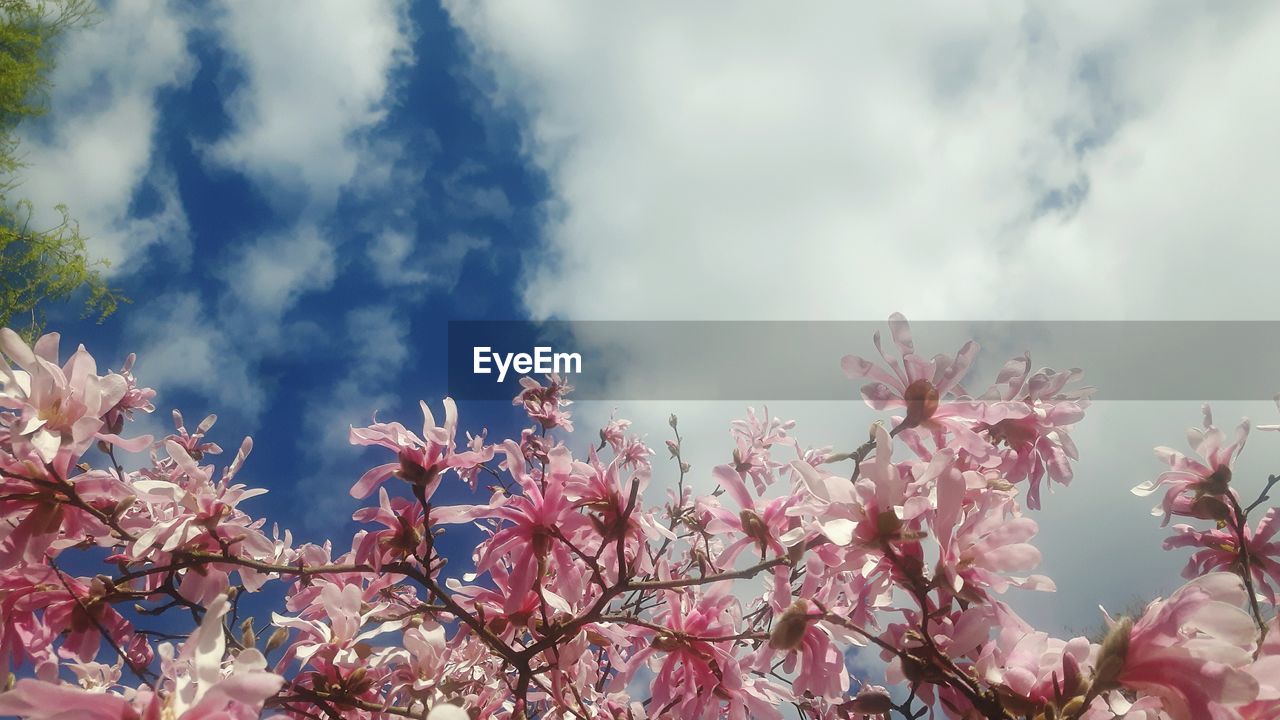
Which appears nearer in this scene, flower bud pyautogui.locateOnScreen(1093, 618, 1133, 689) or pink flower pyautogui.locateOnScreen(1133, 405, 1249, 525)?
flower bud pyautogui.locateOnScreen(1093, 618, 1133, 689)

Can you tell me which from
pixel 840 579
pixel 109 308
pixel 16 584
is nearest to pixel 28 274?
pixel 109 308

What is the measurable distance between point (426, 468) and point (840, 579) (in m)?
0.74

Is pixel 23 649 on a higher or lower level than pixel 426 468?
lower

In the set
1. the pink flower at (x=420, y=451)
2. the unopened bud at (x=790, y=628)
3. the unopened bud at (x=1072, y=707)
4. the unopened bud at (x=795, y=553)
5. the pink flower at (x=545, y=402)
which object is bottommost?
the unopened bud at (x=1072, y=707)

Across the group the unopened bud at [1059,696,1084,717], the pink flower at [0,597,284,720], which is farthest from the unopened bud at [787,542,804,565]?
the pink flower at [0,597,284,720]

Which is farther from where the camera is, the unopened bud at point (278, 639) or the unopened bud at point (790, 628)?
the unopened bud at point (278, 639)

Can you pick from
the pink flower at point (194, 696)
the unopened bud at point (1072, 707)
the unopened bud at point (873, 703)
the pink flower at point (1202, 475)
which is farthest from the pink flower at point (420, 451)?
the pink flower at point (1202, 475)

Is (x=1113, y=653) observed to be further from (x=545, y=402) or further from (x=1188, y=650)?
(x=545, y=402)

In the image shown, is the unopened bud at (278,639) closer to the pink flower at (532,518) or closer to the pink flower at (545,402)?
the pink flower at (532,518)

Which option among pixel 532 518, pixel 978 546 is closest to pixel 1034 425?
pixel 978 546

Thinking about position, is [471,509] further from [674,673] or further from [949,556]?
[949,556]

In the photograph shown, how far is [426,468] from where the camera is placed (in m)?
1.12

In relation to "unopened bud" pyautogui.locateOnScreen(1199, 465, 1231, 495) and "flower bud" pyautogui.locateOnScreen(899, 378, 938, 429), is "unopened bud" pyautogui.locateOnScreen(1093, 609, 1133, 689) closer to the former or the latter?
"flower bud" pyautogui.locateOnScreen(899, 378, 938, 429)

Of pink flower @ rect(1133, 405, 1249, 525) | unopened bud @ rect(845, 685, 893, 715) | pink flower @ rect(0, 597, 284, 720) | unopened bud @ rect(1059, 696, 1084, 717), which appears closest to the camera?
pink flower @ rect(0, 597, 284, 720)
